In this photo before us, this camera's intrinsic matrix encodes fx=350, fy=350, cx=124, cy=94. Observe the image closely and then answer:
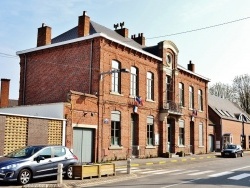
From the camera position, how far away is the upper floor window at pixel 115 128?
86.0 ft

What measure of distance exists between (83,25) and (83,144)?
29.6 ft

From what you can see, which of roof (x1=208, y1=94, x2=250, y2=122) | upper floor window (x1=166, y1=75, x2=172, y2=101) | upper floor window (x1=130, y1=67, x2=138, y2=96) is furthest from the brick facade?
roof (x1=208, y1=94, x2=250, y2=122)

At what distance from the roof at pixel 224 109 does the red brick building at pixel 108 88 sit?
1462 cm

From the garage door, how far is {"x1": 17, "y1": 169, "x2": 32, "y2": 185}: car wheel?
866 centimetres

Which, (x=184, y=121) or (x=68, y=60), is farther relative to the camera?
(x=184, y=121)

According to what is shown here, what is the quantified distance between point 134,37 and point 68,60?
35.2ft

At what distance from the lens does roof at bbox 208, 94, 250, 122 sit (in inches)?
1931

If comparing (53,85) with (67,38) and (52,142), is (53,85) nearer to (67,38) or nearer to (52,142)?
(67,38)

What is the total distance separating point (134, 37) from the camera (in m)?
35.5

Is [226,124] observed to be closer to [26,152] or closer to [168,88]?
[168,88]

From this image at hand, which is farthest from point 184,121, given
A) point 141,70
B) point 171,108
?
point 141,70

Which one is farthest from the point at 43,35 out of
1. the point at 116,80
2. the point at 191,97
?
the point at 191,97

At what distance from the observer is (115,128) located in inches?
1046

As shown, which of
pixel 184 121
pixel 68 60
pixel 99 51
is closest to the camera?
pixel 99 51
